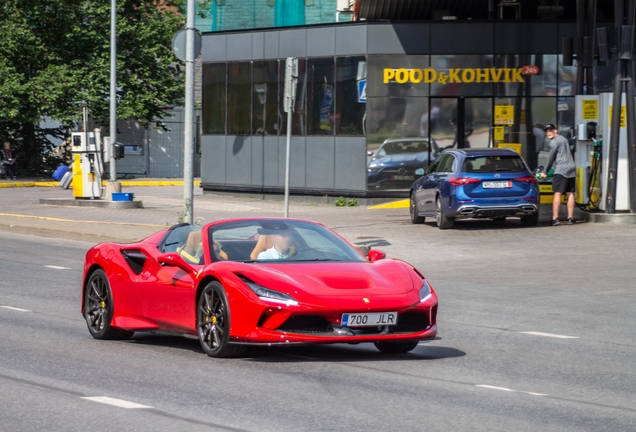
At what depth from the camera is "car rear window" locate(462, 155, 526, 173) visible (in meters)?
25.0

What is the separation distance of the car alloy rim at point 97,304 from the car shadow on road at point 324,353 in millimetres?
348

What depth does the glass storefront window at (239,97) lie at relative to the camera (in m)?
38.0

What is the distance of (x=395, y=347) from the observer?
10.3 meters

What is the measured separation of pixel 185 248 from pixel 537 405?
399 centimetres

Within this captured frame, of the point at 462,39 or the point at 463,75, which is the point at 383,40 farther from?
the point at 463,75

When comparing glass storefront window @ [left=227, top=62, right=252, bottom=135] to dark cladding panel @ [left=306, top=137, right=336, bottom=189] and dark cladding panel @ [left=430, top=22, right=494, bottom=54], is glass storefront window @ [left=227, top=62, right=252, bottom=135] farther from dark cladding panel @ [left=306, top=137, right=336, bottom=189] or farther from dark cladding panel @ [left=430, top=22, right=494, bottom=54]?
dark cladding panel @ [left=430, top=22, right=494, bottom=54]

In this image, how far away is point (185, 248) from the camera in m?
10.8

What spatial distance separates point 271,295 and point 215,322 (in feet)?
2.03

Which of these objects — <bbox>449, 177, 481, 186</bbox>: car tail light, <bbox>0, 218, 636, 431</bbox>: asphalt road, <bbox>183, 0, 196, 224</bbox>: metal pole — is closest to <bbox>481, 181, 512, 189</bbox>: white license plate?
<bbox>449, 177, 481, 186</bbox>: car tail light

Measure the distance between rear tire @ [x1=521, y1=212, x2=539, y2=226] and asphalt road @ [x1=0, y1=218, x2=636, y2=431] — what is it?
8732mm

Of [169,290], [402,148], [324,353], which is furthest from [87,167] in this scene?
[324,353]

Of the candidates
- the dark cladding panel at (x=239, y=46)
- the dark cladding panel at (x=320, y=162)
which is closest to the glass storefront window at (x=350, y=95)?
the dark cladding panel at (x=320, y=162)

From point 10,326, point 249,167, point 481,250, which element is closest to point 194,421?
point 10,326

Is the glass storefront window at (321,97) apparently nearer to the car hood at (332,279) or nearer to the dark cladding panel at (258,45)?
the dark cladding panel at (258,45)
